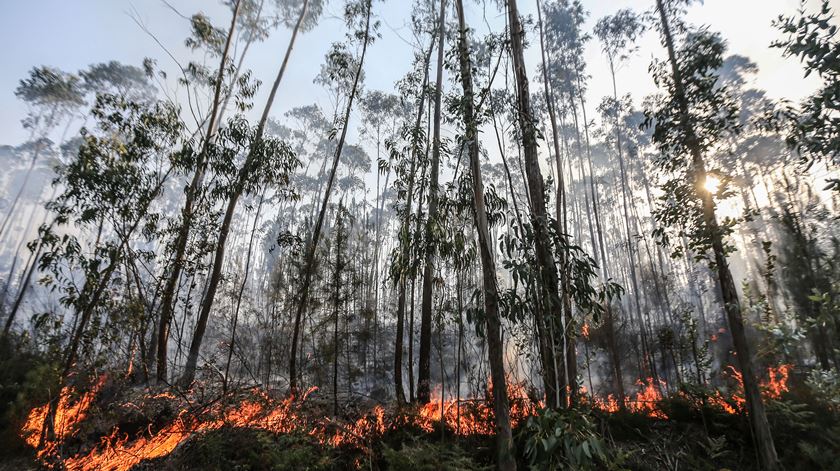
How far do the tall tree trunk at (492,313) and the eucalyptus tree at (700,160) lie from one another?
319 centimetres

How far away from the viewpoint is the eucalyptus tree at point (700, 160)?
459cm

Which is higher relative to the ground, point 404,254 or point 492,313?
point 404,254

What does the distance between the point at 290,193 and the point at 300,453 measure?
227 inches

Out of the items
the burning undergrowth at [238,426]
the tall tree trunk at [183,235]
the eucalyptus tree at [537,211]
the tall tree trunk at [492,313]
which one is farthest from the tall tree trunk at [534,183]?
the tall tree trunk at [183,235]

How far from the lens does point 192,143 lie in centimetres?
668

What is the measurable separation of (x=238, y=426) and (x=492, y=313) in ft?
12.8

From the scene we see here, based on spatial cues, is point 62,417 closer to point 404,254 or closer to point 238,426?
point 238,426

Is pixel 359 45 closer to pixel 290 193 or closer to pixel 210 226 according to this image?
pixel 290 193

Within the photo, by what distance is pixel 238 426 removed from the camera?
4758mm

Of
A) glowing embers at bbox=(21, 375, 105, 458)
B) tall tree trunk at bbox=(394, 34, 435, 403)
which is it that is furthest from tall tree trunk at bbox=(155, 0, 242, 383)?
tall tree trunk at bbox=(394, 34, 435, 403)

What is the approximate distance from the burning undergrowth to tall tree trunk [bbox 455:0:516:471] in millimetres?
1069

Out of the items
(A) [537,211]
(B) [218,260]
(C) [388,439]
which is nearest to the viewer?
(A) [537,211]

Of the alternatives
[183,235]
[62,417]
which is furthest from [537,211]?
[62,417]

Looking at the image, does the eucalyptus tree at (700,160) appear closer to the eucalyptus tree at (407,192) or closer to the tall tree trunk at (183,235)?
the eucalyptus tree at (407,192)
